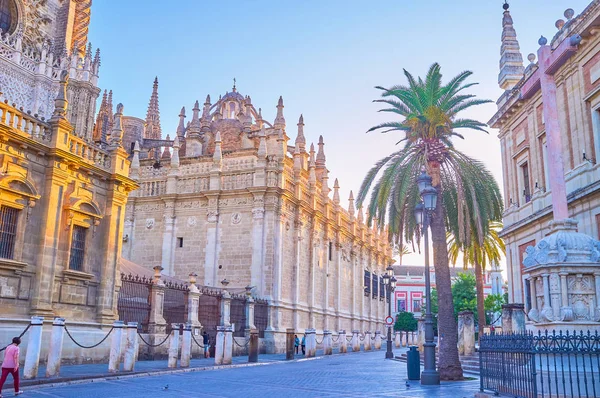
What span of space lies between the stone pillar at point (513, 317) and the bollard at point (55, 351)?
11545 mm

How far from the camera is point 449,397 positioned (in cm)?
1053

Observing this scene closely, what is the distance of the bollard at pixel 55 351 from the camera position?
12.6m

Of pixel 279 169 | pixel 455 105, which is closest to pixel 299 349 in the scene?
pixel 279 169

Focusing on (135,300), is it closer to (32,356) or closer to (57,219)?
(57,219)

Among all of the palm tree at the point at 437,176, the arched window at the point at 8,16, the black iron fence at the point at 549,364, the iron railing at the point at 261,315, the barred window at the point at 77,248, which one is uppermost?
the arched window at the point at 8,16

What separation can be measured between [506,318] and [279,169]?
1664cm

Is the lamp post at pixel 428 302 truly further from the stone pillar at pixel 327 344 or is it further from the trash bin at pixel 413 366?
the stone pillar at pixel 327 344

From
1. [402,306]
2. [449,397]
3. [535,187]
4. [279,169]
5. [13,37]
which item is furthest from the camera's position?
[402,306]

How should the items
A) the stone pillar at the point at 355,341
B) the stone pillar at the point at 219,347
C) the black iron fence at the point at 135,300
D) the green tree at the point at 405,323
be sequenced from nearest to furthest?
the black iron fence at the point at 135,300 → the stone pillar at the point at 219,347 → the stone pillar at the point at 355,341 → the green tree at the point at 405,323

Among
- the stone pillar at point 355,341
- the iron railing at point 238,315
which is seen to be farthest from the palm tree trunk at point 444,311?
the stone pillar at point 355,341

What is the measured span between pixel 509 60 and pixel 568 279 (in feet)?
58.4

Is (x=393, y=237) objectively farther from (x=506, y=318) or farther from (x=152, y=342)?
(x=152, y=342)

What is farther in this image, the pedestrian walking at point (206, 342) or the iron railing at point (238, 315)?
the iron railing at point (238, 315)

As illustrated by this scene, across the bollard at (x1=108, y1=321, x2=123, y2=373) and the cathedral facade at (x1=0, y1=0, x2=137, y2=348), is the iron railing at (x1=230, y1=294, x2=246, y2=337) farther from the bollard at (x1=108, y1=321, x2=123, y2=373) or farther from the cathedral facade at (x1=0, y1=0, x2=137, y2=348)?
the bollard at (x1=108, y1=321, x2=123, y2=373)
